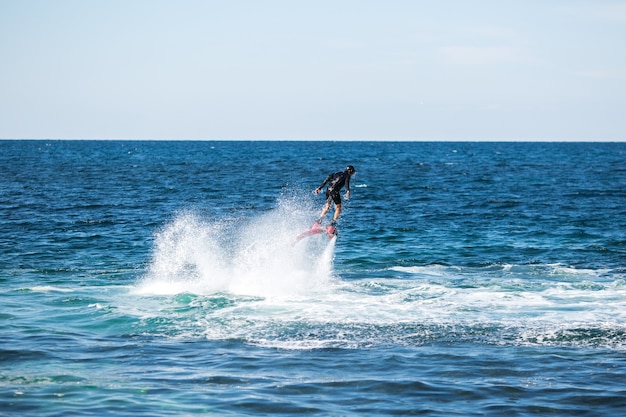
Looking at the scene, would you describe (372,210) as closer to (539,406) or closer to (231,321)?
(231,321)

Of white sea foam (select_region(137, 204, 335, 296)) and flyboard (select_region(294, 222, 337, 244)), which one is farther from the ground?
flyboard (select_region(294, 222, 337, 244))

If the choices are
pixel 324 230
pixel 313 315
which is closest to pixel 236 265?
pixel 324 230

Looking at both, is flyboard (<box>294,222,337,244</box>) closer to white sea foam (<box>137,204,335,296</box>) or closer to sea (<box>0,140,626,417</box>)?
white sea foam (<box>137,204,335,296</box>)

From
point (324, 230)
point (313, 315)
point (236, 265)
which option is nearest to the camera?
point (313, 315)

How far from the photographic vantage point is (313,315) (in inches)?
808

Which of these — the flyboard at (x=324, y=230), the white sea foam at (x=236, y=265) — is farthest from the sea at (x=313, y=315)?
the flyboard at (x=324, y=230)

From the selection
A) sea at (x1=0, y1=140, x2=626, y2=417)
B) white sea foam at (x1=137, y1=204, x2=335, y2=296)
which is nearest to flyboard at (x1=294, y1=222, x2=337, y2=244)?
white sea foam at (x1=137, y1=204, x2=335, y2=296)

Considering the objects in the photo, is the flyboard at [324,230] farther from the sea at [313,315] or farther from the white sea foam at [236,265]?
the sea at [313,315]

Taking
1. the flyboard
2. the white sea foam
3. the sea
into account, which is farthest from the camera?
the white sea foam

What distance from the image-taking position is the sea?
1416 cm

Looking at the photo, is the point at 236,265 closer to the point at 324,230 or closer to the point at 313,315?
the point at 324,230

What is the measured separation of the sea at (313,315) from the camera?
14.2 m

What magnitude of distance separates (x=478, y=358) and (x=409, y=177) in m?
65.2

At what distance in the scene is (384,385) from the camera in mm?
14734
